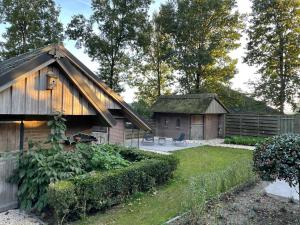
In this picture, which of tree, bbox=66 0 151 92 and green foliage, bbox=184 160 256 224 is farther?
tree, bbox=66 0 151 92

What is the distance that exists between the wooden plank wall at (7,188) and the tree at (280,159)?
235 inches

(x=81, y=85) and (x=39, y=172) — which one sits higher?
(x=81, y=85)

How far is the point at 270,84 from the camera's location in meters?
24.8

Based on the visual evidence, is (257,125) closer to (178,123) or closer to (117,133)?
(178,123)

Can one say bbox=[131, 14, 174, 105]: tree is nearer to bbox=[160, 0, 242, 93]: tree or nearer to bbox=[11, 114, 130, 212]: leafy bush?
bbox=[160, 0, 242, 93]: tree

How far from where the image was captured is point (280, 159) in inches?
229

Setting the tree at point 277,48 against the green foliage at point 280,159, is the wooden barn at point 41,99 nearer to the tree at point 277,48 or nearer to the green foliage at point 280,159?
the green foliage at point 280,159

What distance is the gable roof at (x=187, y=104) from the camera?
21703mm

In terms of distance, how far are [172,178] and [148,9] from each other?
2271cm

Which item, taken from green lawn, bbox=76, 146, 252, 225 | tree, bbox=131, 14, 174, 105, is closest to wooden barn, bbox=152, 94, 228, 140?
tree, bbox=131, 14, 174, 105

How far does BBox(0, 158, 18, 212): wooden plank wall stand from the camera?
6.60 meters

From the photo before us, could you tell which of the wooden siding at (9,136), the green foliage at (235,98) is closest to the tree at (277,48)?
the green foliage at (235,98)

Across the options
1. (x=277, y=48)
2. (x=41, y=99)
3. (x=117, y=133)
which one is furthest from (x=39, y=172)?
(x=277, y=48)

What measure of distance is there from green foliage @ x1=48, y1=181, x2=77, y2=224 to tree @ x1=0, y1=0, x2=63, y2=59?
22720 millimetres
